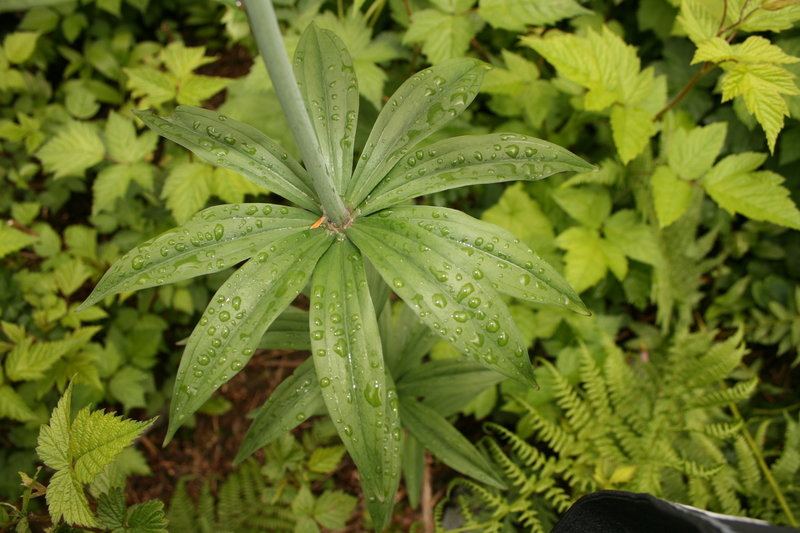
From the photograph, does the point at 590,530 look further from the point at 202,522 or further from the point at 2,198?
the point at 2,198

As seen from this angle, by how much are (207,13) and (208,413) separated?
7.54ft

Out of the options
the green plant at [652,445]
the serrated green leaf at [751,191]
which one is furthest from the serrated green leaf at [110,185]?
the serrated green leaf at [751,191]

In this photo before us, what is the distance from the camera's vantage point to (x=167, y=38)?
278 centimetres

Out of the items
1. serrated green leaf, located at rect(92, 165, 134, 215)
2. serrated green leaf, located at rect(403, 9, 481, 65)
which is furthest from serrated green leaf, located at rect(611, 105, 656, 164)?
serrated green leaf, located at rect(92, 165, 134, 215)

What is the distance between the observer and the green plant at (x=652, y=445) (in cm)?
166

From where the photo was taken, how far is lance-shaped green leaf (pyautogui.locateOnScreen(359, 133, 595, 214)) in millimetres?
1007

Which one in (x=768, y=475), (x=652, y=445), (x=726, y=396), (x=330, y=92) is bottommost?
(x=768, y=475)

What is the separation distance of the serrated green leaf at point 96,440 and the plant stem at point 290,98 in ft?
2.09

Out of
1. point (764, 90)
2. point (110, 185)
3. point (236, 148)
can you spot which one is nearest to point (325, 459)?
point (236, 148)

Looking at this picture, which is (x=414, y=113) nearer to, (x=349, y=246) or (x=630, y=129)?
(x=349, y=246)

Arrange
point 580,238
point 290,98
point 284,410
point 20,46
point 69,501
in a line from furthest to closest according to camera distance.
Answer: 1. point 20,46
2. point 580,238
3. point 284,410
4. point 69,501
5. point 290,98

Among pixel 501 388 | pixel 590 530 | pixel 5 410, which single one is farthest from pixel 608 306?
pixel 5 410

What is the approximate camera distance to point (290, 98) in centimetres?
89

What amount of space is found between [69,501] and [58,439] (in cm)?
14
